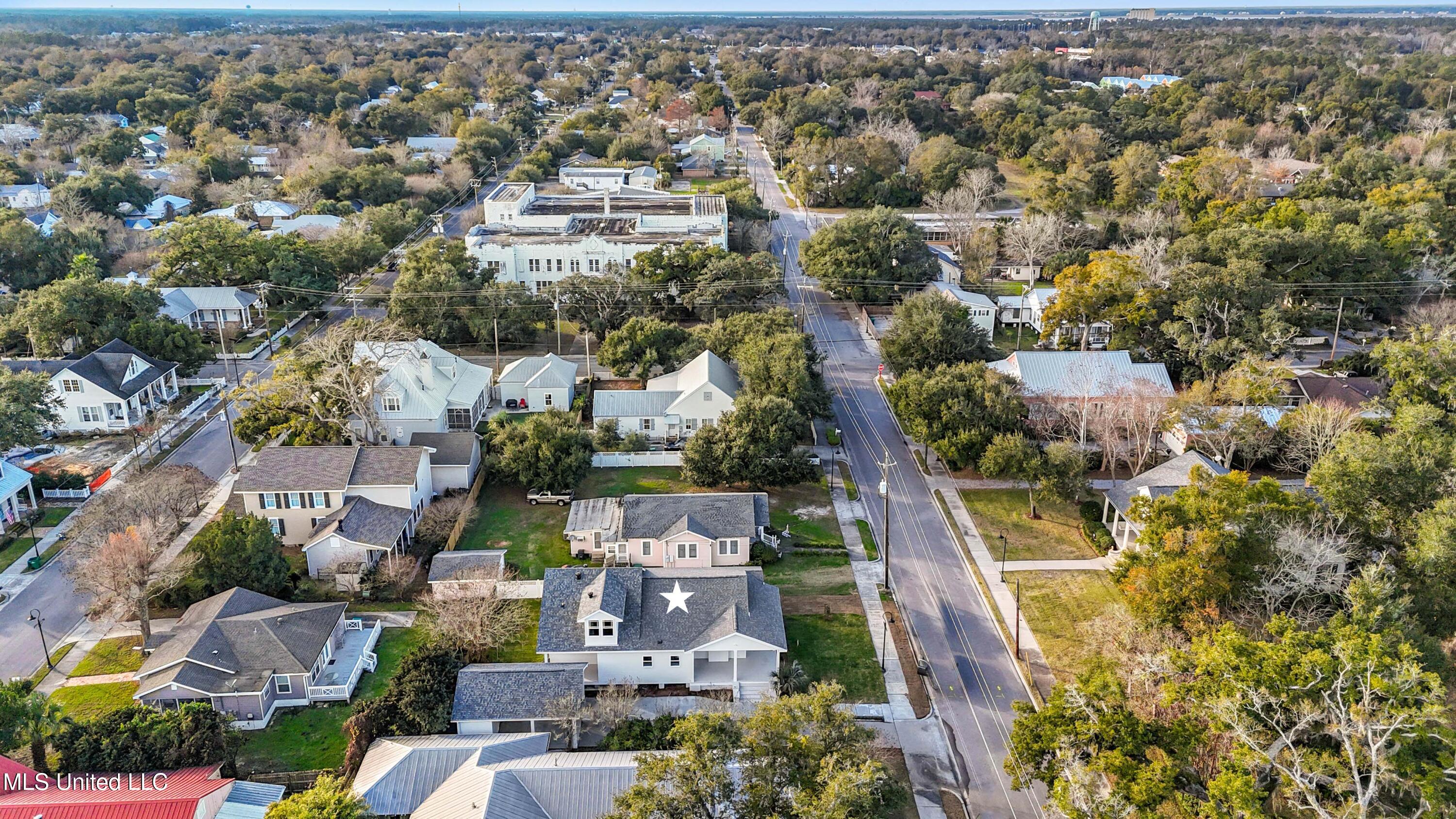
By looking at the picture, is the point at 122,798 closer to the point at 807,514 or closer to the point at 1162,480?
the point at 807,514

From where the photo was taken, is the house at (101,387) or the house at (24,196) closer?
the house at (101,387)

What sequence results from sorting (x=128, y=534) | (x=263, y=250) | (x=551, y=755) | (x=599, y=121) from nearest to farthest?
1. (x=551, y=755)
2. (x=128, y=534)
3. (x=263, y=250)
4. (x=599, y=121)

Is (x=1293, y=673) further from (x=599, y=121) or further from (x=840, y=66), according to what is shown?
(x=840, y=66)

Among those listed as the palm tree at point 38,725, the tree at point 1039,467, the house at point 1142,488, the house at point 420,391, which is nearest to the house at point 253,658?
the palm tree at point 38,725

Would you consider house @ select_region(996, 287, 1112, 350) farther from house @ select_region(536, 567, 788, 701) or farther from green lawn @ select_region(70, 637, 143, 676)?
green lawn @ select_region(70, 637, 143, 676)

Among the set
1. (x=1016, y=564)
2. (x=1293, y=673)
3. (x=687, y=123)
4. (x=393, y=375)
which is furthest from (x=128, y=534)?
(x=687, y=123)

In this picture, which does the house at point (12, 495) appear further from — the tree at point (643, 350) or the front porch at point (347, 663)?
the tree at point (643, 350)
